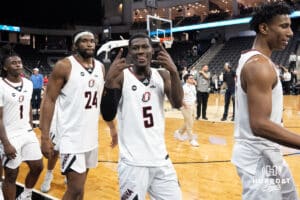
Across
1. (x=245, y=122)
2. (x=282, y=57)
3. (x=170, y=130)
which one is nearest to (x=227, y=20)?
(x=282, y=57)

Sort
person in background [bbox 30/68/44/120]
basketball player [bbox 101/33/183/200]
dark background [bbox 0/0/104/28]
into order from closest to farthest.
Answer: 1. basketball player [bbox 101/33/183/200]
2. person in background [bbox 30/68/44/120]
3. dark background [bbox 0/0/104/28]

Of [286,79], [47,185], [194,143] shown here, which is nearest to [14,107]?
[47,185]

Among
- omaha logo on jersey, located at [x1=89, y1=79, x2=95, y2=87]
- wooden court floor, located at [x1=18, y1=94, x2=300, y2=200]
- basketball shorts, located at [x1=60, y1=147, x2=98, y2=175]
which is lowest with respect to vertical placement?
wooden court floor, located at [x1=18, y1=94, x2=300, y2=200]

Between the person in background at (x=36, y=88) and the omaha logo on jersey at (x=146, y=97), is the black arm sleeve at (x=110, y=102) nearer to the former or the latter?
the omaha logo on jersey at (x=146, y=97)

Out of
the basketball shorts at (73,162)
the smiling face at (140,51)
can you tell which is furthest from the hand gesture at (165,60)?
the basketball shorts at (73,162)

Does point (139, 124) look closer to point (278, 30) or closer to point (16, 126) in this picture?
point (278, 30)

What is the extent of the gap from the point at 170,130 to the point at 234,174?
465cm

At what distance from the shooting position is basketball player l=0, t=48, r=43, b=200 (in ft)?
13.3

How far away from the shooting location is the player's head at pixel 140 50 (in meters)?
2.78

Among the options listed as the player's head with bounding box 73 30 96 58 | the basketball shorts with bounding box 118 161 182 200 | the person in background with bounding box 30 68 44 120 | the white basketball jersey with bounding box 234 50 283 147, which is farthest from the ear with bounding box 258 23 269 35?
the person in background with bounding box 30 68 44 120

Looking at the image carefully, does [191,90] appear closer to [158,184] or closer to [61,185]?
[61,185]

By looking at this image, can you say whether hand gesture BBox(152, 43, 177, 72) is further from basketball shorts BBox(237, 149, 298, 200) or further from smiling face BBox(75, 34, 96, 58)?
smiling face BBox(75, 34, 96, 58)

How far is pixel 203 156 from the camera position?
686 centimetres

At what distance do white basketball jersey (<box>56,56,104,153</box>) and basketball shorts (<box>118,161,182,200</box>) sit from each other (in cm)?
83
